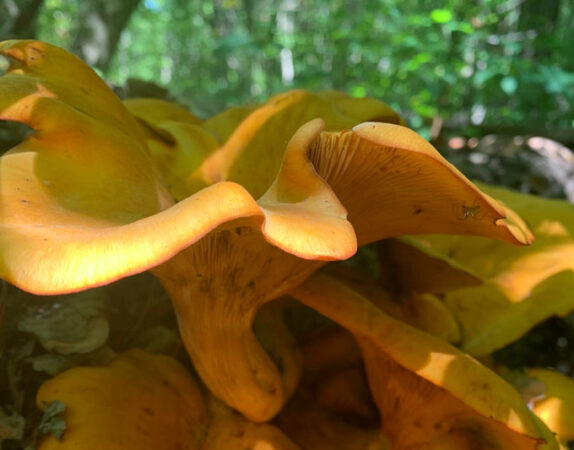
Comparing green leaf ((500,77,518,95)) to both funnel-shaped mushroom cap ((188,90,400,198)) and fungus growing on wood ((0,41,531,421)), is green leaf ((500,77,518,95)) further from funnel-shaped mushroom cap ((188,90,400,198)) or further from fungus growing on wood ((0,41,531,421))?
fungus growing on wood ((0,41,531,421))

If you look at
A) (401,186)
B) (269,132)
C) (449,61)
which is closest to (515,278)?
(401,186)

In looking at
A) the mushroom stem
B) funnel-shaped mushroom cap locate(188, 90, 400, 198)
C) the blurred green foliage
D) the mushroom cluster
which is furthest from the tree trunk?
the mushroom stem

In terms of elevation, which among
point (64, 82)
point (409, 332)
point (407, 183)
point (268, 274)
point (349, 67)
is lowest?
point (349, 67)

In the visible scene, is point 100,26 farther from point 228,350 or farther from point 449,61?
point 228,350

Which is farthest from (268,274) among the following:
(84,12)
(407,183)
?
(84,12)

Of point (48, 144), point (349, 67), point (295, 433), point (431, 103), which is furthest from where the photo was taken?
point (349, 67)

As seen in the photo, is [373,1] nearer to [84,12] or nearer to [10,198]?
[84,12]

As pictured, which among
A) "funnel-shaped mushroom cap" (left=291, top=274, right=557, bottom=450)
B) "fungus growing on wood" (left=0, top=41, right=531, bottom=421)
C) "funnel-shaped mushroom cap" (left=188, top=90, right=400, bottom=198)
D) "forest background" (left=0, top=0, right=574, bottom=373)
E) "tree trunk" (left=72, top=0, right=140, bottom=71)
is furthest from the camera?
"tree trunk" (left=72, top=0, right=140, bottom=71)
